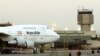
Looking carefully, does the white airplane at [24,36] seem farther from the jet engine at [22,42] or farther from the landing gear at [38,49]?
the landing gear at [38,49]

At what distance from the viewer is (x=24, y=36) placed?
64125 millimetres

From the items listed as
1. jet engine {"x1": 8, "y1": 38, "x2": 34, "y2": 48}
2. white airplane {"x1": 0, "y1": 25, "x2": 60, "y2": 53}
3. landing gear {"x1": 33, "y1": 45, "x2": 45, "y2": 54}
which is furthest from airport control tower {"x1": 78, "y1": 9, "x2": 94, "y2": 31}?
jet engine {"x1": 8, "y1": 38, "x2": 34, "y2": 48}

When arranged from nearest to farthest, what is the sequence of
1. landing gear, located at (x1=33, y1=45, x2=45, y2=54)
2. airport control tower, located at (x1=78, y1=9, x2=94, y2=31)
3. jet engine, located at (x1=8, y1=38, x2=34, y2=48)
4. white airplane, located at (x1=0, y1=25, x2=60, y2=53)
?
1. jet engine, located at (x1=8, y1=38, x2=34, y2=48)
2. white airplane, located at (x1=0, y1=25, x2=60, y2=53)
3. landing gear, located at (x1=33, y1=45, x2=45, y2=54)
4. airport control tower, located at (x1=78, y1=9, x2=94, y2=31)

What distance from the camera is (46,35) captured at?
216 ft

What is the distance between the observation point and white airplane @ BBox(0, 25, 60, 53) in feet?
208

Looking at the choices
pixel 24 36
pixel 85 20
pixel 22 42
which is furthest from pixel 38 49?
pixel 85 20

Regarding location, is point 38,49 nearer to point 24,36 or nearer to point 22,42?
point 24,36

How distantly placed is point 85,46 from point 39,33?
193 feet

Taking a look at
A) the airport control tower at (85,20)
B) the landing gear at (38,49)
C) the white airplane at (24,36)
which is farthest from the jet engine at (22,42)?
the airport control tower at (85,20)

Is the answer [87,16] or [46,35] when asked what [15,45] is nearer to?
[46,35]

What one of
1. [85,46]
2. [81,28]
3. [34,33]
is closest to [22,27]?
[34,33]

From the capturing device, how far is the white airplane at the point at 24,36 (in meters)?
63.2

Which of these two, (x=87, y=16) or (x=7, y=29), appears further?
(x=87, y=16)

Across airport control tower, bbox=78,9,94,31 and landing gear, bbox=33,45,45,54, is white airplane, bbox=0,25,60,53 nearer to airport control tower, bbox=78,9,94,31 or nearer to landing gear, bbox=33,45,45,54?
landing gear, bbox=33,45,45,54
